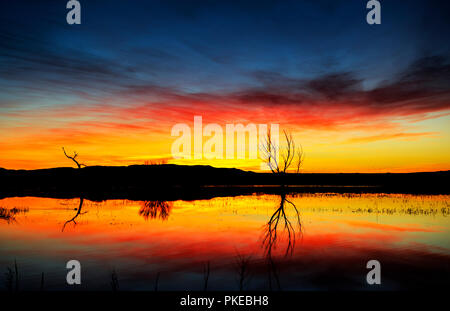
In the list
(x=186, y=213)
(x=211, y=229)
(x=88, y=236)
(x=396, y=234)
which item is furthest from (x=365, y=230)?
(x=88, y=236)

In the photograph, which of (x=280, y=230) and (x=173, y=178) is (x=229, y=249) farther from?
(x=173, y=178)

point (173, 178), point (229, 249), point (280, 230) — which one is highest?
point (173, 178)

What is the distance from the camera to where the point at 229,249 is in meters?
14.0

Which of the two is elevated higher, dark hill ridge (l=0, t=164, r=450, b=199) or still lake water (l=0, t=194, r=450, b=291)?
dark hill ridge (l=0, t=164, r=450, b=199)

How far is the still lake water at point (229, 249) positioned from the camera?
1012 centimetres

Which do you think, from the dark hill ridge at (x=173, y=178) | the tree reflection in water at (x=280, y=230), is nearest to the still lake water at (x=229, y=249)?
the tree reflection in water at (x=280, y=230)

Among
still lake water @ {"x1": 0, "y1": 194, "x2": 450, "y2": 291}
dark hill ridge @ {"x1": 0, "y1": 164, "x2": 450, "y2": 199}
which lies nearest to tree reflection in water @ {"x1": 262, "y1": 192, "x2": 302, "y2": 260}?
still lake water @ {"x1": 0, "y1": 194, "x2": 450, "y2": 291}

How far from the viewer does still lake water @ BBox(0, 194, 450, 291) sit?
33.2 feet

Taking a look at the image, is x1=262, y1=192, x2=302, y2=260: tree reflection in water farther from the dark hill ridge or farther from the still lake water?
the dark hill ridge

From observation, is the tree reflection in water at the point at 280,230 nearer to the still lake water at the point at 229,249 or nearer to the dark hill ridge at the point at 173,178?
the still lake water at the point at 229,249

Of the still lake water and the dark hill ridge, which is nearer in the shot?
the still lake water

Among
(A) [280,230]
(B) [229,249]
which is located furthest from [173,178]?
(B) [229,249]

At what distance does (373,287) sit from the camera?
952 centimetres
